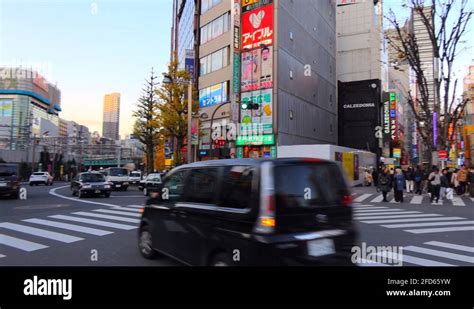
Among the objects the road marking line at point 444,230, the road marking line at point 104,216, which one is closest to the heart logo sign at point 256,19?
the road marking line at point 104,216

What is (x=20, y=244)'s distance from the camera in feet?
25.2

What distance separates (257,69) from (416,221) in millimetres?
25404

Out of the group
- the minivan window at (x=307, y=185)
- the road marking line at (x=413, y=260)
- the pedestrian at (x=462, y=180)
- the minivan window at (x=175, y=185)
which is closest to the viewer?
the minivan window at (x=307, y=185)

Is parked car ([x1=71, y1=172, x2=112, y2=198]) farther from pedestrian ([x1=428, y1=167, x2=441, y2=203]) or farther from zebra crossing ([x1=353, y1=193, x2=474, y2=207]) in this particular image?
pedestrian ([x1=428, y1=167, x2=441, y2=203])

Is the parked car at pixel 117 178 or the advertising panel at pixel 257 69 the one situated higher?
the advertising panel at pixel 257 69

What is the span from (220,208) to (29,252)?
477 centimetres

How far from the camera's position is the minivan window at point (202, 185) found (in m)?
4.79

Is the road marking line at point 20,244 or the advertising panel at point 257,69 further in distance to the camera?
the advertising panel at point 257,69

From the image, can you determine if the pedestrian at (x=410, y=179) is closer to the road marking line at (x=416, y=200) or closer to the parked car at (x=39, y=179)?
the road marking line at (x=416, y=200)

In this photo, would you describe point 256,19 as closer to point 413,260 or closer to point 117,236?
point 117,236

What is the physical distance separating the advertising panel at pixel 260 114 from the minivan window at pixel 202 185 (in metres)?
27.8

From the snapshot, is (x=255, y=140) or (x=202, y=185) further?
(x=255, y=140)

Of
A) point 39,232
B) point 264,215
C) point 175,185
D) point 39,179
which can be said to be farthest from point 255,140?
point 264,215

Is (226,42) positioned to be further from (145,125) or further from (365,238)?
(365,238)
